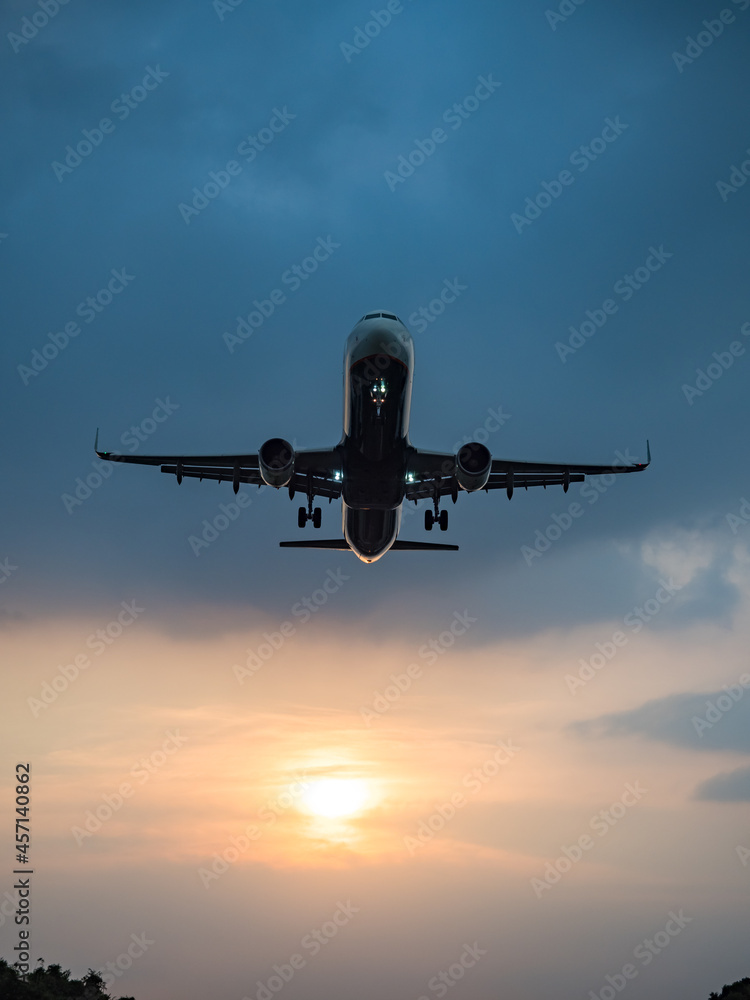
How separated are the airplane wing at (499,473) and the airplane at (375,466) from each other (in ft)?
0.13

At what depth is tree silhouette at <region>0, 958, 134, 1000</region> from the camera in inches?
2044

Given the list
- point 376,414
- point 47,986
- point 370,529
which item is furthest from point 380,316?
point 47,986

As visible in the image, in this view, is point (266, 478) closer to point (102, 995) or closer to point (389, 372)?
point (389, 372)

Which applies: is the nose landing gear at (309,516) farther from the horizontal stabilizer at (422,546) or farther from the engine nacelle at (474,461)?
the engine nacelle at (474,461)

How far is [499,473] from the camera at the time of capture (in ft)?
141

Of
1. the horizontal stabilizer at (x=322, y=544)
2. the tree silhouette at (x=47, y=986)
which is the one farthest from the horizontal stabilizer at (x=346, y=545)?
the tree silhouette at (x=47, y=986)

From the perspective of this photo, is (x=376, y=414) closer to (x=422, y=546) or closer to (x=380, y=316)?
(x=380, y=316)

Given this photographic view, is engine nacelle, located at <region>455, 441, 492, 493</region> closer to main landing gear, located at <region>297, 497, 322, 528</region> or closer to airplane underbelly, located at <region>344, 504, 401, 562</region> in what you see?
airplane underbelly, located at <region>344, 504, 401, 562</region>

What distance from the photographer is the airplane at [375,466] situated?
3394 centimetres

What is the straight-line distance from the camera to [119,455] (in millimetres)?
41750

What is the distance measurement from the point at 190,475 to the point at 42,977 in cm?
3700

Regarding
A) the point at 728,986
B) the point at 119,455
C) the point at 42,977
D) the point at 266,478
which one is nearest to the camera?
the point at 266,478

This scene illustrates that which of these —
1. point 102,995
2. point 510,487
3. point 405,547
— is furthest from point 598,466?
point 102,995

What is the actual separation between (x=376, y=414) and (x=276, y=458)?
393 centimetres
